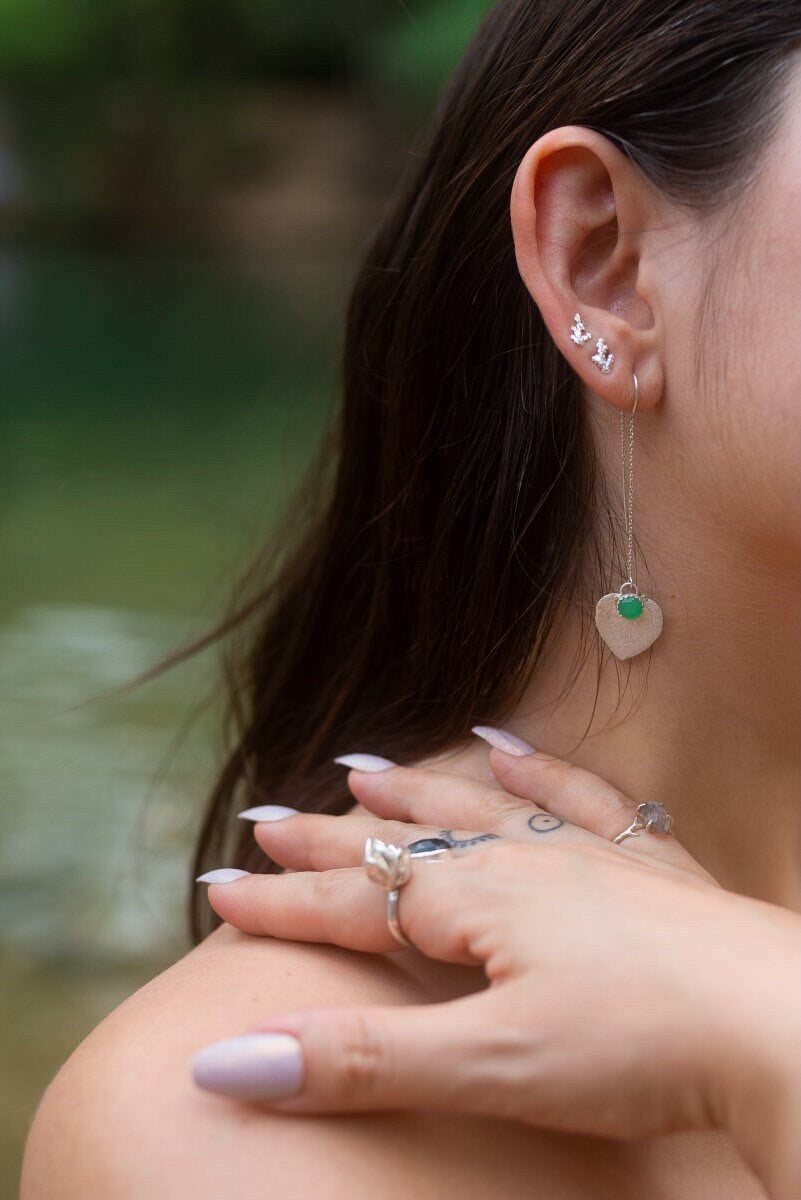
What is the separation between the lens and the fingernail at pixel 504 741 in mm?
995

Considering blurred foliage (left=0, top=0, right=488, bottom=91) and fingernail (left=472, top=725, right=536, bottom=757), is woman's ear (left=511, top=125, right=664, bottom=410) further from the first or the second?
blurred foliage (left=0, top=0, right=488, bottom=91)

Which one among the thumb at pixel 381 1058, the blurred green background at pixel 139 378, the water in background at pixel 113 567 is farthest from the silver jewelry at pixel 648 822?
the water in background at pixel 113 567

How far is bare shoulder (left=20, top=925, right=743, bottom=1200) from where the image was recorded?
26.6 inches

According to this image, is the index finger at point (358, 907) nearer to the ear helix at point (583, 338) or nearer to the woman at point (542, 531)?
the woman at point (542, 531)

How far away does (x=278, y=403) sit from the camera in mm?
5262

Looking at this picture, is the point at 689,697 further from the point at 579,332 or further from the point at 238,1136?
the point at 238,1136

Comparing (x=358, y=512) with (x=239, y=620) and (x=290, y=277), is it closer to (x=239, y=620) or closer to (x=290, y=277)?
(x=239, y=620)

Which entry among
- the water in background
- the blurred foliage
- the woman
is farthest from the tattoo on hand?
the blurred foliage

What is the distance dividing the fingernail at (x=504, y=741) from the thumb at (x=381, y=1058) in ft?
1.13

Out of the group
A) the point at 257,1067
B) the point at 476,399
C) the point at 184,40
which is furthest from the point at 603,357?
the point at 184,40

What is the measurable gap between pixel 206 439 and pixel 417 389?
3.52 metres

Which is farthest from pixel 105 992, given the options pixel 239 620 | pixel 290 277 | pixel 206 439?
pixel 290 277

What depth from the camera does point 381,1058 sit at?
645 millimetres

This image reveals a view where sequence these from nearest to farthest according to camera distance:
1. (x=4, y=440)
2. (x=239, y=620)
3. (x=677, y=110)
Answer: (x=677, y=110) < (x=239, y=620) < (x=4, y=440)
